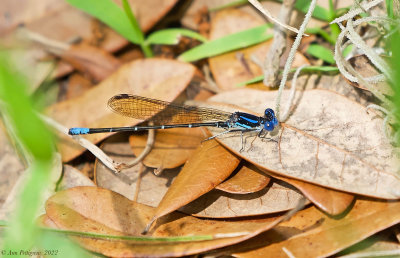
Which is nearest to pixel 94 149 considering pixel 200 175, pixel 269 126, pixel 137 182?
pixel 137 182

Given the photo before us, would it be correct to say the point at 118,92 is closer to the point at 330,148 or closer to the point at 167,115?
the point at 167,115

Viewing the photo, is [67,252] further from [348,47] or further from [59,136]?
[348,47]

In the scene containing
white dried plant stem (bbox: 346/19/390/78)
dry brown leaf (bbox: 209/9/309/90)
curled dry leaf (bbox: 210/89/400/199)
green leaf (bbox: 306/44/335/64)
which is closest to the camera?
curled dry leaf (bbox: 210/89/400/199)

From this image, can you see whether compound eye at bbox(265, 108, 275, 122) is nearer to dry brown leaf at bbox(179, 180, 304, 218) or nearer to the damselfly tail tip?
dry brown leaf at bbox(179, 180, 304, 218)

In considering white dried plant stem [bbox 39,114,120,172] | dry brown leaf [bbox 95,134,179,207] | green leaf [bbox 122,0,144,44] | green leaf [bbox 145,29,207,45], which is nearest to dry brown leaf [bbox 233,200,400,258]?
dry brown leaf [bbox 95,134,179,207]

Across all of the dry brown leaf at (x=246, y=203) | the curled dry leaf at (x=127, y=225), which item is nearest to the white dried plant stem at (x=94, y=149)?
the curled dry leaf at (x=127, y=225)
